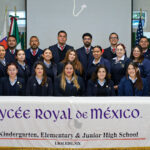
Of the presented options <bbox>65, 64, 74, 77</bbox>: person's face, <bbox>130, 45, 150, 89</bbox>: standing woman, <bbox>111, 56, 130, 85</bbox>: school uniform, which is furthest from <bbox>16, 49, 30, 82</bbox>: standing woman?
<bbox>130, 45, 150, 89</bbox>: standing woman

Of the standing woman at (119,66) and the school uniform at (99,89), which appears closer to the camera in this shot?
the school uniform at (99,89)

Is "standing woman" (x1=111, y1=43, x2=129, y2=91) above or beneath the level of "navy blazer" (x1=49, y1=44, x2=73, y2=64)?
beneath

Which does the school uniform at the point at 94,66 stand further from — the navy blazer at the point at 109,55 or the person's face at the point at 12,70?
the person's face at the point at 12,70

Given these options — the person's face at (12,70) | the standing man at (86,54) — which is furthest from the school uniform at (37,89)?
the standing man at (86,54)

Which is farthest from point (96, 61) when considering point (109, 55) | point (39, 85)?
point (39, 85)

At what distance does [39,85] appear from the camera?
5.56m

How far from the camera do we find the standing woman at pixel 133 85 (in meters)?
5.50

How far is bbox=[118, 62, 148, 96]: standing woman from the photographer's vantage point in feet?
18.0

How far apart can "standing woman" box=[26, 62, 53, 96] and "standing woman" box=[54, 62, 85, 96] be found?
0.47 feet

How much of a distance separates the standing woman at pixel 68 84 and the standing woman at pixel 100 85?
0.63ft

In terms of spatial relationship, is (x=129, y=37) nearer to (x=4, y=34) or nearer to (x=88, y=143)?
(x=4, y=34)

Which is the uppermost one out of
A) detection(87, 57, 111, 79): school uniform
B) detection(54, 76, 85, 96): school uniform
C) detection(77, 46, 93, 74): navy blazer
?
detection(77, 46, 93, 74): navy blazer

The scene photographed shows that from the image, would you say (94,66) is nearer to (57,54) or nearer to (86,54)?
(86,54)

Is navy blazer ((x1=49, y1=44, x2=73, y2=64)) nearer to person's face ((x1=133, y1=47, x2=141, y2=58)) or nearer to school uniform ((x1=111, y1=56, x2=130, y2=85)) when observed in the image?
school uniform ((x1=111, y1=56, x2=130, y2=85))
